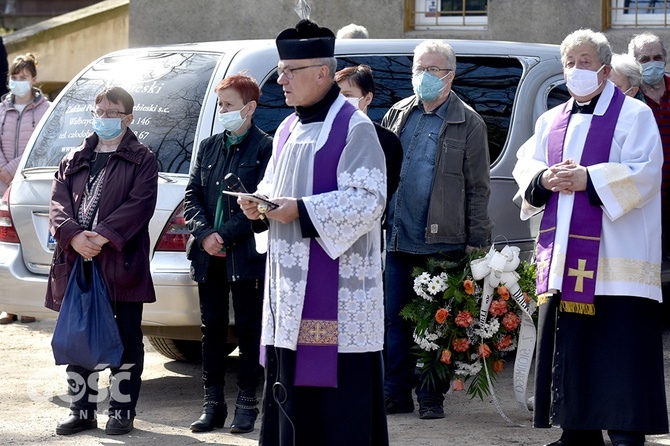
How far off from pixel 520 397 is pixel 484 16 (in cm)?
713

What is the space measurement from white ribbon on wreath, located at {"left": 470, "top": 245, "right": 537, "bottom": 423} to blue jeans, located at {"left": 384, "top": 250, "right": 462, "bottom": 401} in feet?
1.47

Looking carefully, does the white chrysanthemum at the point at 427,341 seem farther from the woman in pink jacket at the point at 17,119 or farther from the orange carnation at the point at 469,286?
the woman in pink jacket at the point at 17,119

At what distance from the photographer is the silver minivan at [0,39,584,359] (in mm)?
6918

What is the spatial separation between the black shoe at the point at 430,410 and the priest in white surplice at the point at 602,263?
899 mm

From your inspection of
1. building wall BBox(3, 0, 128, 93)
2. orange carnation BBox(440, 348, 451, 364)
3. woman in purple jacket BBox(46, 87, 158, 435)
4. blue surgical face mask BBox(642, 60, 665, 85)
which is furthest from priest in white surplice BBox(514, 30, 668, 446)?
building wall BBox(3, 0, 128, 93)

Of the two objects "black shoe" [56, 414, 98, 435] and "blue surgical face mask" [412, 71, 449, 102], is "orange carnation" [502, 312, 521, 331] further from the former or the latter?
"black shoe" [56, 414, 98, 435]

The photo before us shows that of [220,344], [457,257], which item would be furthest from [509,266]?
[220,344]

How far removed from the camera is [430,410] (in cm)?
683

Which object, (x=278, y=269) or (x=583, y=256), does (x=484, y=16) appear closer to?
(x=583, y=256)

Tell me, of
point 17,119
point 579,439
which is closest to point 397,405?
point 579,439

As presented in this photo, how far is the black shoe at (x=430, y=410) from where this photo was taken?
6824 millimetres

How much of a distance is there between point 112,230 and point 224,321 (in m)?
0.77

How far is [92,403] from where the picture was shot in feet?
21.8

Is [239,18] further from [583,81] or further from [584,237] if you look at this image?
[584,237]
